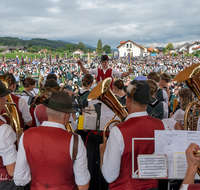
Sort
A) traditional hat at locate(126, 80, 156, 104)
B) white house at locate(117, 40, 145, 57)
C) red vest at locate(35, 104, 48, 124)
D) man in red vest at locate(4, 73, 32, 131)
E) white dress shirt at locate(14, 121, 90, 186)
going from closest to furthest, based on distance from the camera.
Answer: white dress shirt at locate(14, 121, 90, 186) < traditional hat at locate(126, 80, 156, 104) < red vest at locate(35, 104, 48, 124) < man in red vest at locate(4, 73, 32, 131) < white house at locate(117, 40, 145, 57)

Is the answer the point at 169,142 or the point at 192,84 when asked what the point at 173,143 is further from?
the point at 192,84

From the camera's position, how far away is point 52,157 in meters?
1.63

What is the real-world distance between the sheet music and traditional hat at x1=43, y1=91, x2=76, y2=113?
0.79 m

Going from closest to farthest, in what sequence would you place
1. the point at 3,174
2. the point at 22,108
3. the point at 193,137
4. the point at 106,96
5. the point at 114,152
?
the point at 193,137, the point at 114,152, the point at 3,174, the point at 106,96, the point at 22,108

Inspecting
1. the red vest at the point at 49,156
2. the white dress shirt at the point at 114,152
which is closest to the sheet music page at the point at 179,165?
the white dress shirt at the point at 114,152

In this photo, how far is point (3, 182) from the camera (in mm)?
1990

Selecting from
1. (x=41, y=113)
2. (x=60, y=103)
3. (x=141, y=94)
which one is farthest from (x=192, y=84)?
(x=41, y=113)

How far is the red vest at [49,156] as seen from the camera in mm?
1628

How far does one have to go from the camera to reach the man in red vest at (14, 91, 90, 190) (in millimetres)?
1631

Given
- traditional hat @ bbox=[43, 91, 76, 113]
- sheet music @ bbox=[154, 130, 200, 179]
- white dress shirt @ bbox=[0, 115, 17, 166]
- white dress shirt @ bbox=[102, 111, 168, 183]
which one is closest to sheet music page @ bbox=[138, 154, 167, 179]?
sheet music @ bbox=[154, 130, 200, 179]

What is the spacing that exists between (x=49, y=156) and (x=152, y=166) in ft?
2.82

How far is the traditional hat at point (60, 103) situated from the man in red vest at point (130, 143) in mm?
456

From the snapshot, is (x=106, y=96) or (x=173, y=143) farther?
(x=106, y=96)

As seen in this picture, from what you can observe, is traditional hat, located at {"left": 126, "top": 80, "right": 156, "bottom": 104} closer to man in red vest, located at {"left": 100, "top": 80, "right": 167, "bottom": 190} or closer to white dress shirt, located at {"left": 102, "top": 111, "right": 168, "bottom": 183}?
man in red vest, located at {"left": 100, "top": 80, "right": 167, "bottom": 190}
